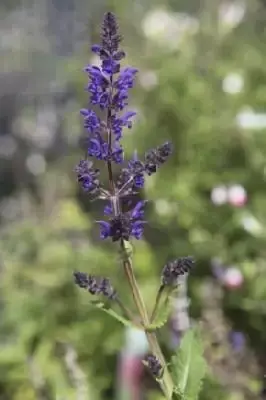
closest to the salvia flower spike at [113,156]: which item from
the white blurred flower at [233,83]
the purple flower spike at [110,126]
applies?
the purple flower spike at [110,126]

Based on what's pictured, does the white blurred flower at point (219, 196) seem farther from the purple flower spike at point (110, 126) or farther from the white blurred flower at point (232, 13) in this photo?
the purple flower spike at point (110, 126)

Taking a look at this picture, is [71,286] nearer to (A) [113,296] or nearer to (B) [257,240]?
(B) [257,240]

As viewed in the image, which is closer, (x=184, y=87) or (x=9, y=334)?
(x=9, y=334)

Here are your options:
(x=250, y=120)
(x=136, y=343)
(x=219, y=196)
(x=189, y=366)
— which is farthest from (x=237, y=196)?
(x=189, y=366)

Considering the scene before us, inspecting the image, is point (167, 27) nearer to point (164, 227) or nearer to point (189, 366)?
point (164, 227)

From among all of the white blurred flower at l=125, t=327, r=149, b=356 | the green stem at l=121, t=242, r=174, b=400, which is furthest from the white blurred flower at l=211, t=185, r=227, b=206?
the green stem at l=121, t=242, r=174, b=400

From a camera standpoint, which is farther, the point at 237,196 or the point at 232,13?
the point at 232,13

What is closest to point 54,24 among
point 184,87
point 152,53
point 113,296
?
point 152,53

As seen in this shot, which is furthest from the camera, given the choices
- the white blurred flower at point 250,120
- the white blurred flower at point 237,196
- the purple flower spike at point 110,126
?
the white blurred flower at point 250,120
